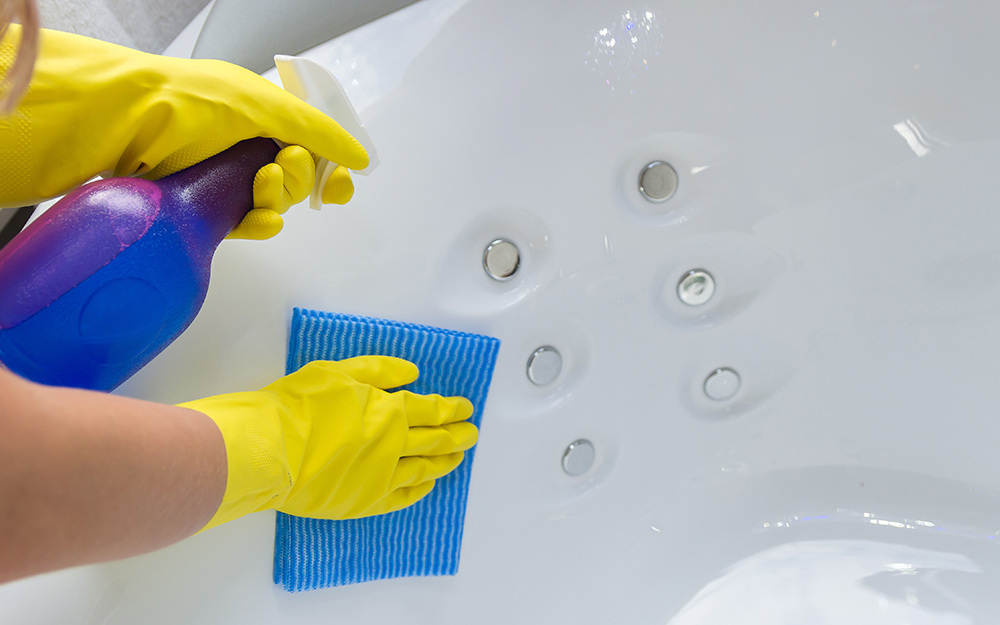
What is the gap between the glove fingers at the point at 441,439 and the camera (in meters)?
0.72

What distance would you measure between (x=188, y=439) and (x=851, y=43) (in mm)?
848

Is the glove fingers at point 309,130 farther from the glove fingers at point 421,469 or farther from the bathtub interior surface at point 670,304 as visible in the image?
the glove fingers at point 421,469

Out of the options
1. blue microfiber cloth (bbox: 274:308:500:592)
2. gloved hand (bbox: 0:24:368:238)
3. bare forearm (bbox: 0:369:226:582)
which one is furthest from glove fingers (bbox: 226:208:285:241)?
bare forearm (bbox: 0:369:226:582)

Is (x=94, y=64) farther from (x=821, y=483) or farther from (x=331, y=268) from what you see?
(x=821, y=483)

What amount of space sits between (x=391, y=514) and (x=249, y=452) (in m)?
0.25

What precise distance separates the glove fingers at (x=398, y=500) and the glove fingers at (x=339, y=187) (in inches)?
12.7

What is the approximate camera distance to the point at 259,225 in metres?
0.62

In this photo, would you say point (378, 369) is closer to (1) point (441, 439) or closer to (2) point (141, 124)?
(1) point (441, 439)

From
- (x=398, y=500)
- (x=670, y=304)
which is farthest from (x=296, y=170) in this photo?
(x=670, y=304)

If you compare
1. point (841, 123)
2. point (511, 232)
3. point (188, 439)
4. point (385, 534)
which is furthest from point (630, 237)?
point (188, 439)

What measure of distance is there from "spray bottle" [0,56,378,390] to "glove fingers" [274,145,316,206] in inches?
2.1

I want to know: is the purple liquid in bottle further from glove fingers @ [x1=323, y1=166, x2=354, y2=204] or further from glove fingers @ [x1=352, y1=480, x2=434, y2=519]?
glove fingers @ [x1=352, y1=480, x2=434, y2=519]

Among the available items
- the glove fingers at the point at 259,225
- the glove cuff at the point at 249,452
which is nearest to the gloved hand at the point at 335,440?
the glove cuff at the point at 249,452

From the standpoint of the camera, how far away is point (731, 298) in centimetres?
97
